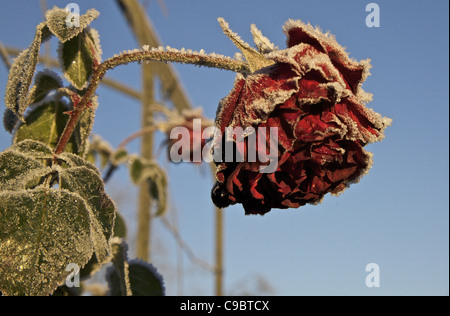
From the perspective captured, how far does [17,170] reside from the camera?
0.60 m

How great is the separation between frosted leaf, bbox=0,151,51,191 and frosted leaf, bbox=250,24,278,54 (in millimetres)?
Answer: 289

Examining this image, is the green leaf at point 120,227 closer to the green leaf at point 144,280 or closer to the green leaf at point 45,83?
the green leaf at point 144,280

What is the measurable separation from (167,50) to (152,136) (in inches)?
45.5

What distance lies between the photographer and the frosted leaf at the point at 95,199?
574mm

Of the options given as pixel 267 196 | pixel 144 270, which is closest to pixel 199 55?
pixel 267 196

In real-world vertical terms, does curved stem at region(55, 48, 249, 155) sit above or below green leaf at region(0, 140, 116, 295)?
above

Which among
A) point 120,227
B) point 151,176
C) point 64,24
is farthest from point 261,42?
point 151,176

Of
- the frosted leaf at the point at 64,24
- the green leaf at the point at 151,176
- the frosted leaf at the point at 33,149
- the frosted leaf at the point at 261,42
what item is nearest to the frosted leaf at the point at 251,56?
the frosted leaf at the point at 261,42

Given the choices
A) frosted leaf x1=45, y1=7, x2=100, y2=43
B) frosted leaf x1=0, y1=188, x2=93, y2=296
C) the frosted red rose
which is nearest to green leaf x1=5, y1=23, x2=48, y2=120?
frosted leaf x1=45, y1=7, x2=100, y2=43

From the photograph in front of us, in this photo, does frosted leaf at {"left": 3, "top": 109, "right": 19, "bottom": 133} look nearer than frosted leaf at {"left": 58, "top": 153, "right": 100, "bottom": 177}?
No

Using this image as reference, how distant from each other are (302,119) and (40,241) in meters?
0.31

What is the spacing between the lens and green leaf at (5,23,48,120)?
62 cm

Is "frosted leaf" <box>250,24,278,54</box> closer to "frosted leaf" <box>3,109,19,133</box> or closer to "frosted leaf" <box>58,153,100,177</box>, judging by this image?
"frosted leaf" <box>58,153,100,177</box>
